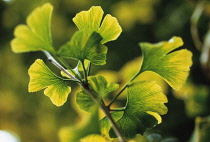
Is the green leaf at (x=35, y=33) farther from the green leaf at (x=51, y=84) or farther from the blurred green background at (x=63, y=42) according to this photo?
the blurred green background at (x=63, y=42)

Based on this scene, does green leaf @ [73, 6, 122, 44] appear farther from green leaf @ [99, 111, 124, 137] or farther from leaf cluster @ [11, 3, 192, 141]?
green leaf @ [99, 111, 124, 137]

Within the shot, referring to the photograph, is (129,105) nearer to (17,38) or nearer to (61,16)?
(17,38)

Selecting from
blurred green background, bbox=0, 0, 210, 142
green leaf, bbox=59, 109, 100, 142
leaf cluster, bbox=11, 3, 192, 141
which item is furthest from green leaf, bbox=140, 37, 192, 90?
blurred green background, bbox=0, 0, 210, 142

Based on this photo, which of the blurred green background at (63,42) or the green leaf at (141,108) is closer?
the green leaf at (141,108)

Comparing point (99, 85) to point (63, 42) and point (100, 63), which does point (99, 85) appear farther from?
point (63, 42)

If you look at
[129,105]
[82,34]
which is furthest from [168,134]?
[82,34]

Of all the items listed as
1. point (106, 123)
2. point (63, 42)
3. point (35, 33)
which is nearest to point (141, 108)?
point (106, 123)

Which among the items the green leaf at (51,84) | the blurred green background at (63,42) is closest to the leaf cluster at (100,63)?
the green leaf at (51,84)
